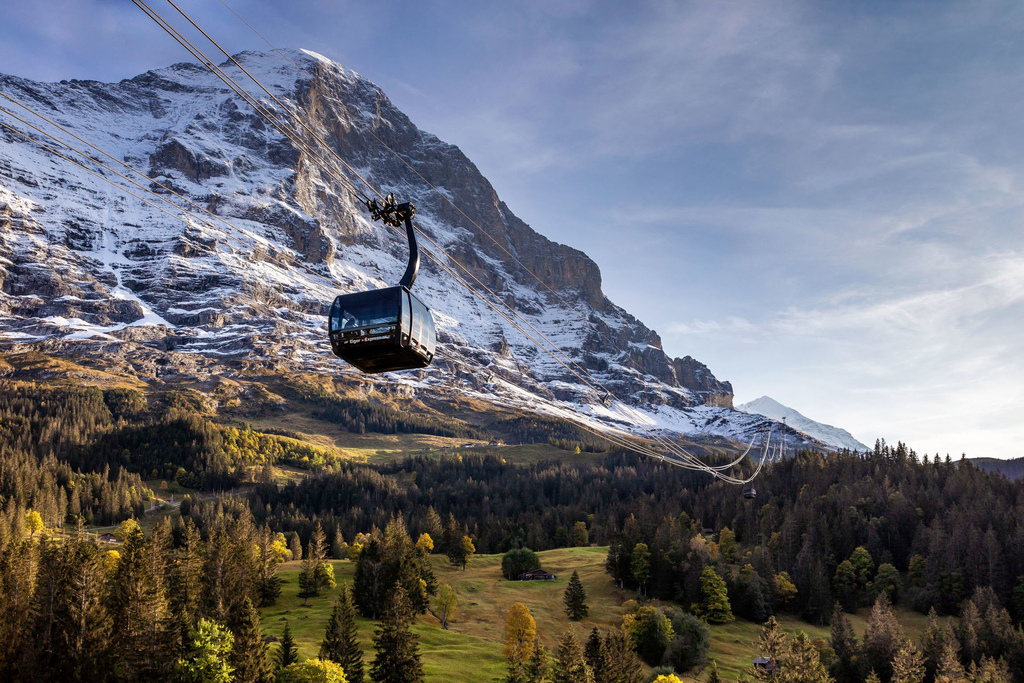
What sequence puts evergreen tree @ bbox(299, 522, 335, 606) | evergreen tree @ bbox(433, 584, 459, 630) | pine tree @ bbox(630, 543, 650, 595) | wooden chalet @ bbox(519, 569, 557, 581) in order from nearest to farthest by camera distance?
1. evergreen tree @ bbox(433, 584, 459, 630)
2. evergreen tree @ bbox(299, 522, 335, 606)
3. pine tree @ bbox(630, 543, 650, 595)
4. wooden chalet @ bbox(519, 569, 557, 581)

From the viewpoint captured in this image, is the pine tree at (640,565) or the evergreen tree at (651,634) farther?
the pine tree at (640,565)

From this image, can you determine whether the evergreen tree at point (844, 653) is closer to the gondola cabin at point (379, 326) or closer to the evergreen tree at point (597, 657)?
the evergreen tree at point (597, 657)

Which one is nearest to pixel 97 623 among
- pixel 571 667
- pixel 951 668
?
pixel 571 667

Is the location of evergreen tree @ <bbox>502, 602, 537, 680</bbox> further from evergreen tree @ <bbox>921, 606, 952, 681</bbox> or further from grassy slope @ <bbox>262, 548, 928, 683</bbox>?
evergreen tree @ <bbox>921, 606, 952, 681</bbox>

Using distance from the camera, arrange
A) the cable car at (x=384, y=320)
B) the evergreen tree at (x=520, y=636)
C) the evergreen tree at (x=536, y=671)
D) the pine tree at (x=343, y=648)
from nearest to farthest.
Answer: the cable car at (x=384, y=320) → the evergreen tree at (x=536, y=671) → the pine tree at (x=343, y=648) → the evergreen tree at (x=520, y=636)

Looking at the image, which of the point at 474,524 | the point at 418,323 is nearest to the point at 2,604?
the point at 418,323

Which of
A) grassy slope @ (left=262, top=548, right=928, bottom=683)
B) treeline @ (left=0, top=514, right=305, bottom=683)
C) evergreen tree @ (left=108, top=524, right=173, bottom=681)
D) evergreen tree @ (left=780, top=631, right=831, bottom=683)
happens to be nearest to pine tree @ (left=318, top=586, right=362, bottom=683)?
treeline @ (left=0, top=514, right=305, bottom=683)

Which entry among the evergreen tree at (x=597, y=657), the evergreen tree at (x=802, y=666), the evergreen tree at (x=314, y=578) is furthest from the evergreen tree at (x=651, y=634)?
the evergreen tree at (x=314, y=578)

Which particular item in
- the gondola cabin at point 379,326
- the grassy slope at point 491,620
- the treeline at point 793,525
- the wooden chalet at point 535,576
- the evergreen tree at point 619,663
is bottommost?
the grassy slope at point 491,620

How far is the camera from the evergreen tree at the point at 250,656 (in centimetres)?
5967

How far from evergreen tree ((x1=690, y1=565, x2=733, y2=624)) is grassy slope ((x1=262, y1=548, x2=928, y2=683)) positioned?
89.0 inches

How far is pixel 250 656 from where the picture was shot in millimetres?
60438

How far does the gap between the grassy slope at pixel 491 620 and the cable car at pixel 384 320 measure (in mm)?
52204

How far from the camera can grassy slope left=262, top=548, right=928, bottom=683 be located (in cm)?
7950
